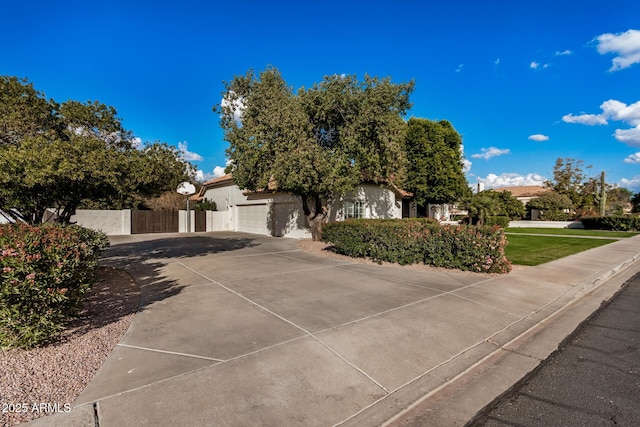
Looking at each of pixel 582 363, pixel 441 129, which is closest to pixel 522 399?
pixel 582 363

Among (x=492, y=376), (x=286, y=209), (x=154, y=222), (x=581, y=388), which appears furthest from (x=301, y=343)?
(x=154, y=222)

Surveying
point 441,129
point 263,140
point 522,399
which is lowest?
point 522,399

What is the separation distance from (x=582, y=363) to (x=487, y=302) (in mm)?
2177

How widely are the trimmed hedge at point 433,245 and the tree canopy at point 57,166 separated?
6019mm

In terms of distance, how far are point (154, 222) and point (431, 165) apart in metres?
→ 20.1

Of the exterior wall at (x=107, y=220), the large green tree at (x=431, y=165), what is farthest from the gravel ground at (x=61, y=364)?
the large green tree at (x=431, y=165)

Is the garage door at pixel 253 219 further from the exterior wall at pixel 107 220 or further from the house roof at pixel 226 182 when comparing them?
the exterior wall at pixel 107 220

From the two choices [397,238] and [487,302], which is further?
[397,238]

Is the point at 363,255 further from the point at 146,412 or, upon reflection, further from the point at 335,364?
the point at 146,412

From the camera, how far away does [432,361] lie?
3645mm

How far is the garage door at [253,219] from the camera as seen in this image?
66.2ft

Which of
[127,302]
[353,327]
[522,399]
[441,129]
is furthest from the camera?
[441,129]

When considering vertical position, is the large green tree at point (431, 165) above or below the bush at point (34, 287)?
above

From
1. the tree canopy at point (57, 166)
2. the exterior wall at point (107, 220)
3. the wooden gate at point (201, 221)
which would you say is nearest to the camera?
the tree canopy at point (57, 166)
